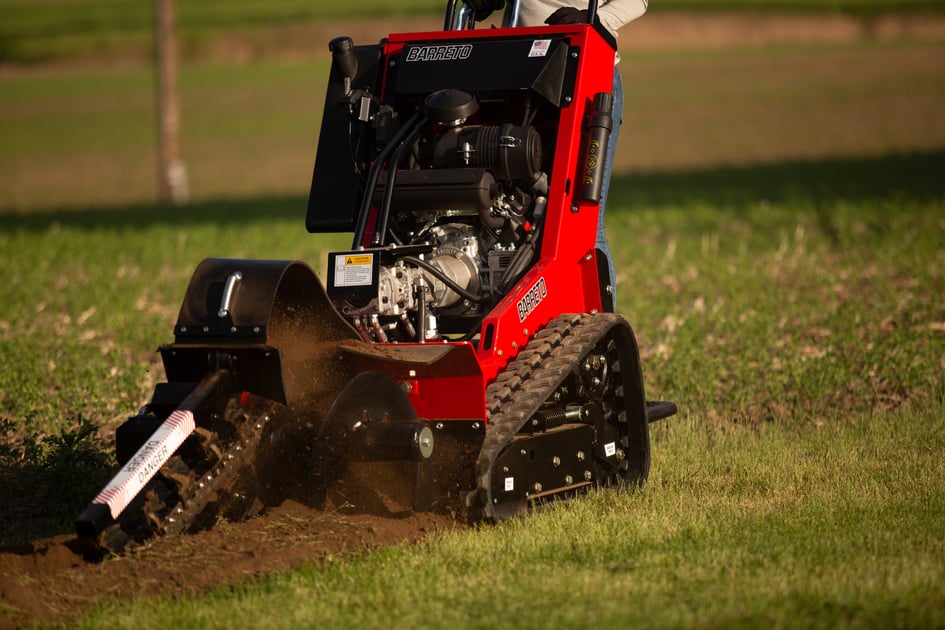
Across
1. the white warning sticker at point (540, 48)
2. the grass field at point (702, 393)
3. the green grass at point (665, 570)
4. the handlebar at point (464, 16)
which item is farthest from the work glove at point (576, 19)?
the green grass at point (665, 570)

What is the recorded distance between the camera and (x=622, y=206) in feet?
69.7

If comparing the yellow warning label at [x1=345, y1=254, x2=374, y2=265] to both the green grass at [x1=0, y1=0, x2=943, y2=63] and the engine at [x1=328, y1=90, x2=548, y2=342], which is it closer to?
the engine at [x1=328, y1=90, x2=548, y2=342]

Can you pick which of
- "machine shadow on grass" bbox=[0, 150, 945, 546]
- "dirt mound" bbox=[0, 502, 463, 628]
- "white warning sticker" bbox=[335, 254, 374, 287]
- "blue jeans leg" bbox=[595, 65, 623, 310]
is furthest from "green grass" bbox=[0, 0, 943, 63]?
"dirt mound" bbox=[0, 502, 463, 628]

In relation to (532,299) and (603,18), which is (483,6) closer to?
(603,18)

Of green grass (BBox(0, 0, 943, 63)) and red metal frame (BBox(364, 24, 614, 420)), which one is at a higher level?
green grass (BBox(0, 0, 943, 63))

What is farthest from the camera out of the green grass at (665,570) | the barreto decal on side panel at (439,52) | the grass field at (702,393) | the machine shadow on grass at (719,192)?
the machine shadow on grass at (719,192)

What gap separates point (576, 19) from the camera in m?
7.07

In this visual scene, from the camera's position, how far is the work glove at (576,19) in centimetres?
700

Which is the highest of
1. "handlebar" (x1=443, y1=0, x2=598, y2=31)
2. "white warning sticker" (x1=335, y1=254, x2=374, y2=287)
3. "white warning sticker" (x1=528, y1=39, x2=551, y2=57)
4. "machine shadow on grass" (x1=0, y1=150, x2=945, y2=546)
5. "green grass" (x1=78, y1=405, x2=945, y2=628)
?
"machine shadow on grass" (x1=0, y1=150, x2=945, y2=546)

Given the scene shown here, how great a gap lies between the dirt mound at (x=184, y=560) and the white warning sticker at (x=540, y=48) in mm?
2575

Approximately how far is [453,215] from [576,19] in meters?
1.27

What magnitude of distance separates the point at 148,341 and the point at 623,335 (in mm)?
5591

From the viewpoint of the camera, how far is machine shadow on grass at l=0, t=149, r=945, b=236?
20.5 metres

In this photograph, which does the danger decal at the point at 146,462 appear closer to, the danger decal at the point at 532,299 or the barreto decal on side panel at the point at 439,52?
the danger decal at the point at 532,299
